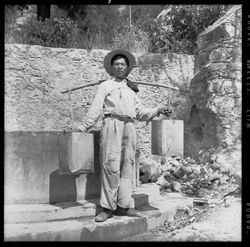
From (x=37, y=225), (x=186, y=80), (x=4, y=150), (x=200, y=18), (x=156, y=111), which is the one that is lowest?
(x=37, y=225)

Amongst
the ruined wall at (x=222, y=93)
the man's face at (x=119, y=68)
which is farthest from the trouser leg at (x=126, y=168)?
the ruined wall at (x=222, y=93)

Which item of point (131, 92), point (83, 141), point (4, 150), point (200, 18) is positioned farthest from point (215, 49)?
point (4, 150)

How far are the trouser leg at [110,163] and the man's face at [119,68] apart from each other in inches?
24.2

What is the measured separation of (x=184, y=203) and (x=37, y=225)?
2.21 metres

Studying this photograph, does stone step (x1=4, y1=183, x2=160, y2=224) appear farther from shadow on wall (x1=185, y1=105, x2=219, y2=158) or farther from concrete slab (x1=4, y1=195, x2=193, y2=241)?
shadow on wall (x1=185, y1=105, x2=219, y2=158)

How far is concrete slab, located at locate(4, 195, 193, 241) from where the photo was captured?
4.11m

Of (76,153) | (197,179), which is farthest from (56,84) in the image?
(76,153)

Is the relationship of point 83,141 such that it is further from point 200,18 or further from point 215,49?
point 200,18

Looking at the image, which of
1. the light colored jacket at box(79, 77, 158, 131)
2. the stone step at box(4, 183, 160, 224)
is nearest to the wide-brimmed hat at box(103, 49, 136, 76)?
the light colored jacket at box(79, 77, 158, 131)

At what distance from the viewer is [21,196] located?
4805mm

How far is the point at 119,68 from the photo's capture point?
4.77 m

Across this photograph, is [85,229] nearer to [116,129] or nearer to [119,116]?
[116,129]

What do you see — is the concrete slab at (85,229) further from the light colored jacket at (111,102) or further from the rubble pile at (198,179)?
the rubble pile at (198,179)

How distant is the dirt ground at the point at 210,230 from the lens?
4348mm
